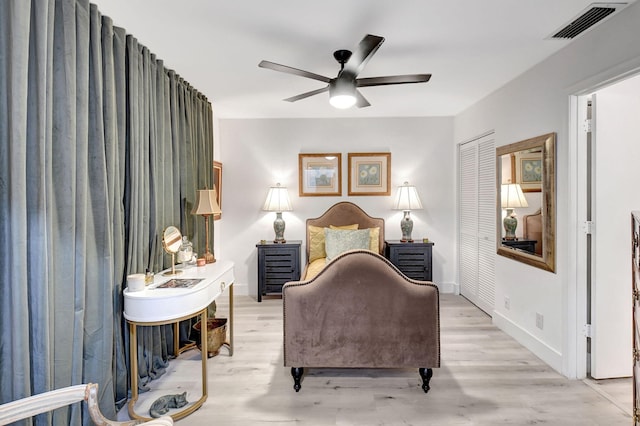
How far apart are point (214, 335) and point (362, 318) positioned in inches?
57.2

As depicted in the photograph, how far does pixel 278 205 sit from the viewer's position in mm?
4578

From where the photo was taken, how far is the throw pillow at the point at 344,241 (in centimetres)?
415

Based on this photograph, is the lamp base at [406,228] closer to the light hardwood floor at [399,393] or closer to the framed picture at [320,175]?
the framed picture at [320,175]

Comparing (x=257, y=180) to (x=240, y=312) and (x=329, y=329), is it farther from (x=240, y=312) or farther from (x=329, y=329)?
(x=329, y=329)

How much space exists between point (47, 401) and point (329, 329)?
156cm

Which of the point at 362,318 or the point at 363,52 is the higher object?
the point at 363,52

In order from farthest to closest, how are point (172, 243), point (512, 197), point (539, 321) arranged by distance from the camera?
point (512, 197) → point (539, 321) → point (172, 243)

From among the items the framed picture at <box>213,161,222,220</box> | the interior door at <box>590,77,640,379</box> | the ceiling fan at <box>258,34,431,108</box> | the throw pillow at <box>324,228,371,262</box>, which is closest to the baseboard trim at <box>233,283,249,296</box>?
the framed picture at <box>213,161,222,220</box>

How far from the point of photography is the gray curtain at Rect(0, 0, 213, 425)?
57.7 inches

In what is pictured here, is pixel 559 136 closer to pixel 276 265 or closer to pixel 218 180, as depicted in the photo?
pixel 276 265

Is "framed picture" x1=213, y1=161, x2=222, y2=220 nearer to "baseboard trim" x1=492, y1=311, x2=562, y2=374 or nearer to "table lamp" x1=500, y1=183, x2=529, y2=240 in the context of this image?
"table lamp" x1=500, y1=183, x2=529, y2=240

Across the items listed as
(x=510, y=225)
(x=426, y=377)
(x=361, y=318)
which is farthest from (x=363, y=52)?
(x=510, y=225)

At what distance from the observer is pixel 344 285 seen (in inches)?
90.0

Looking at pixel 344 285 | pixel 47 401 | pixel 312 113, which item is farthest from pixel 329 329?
pixel 312 113
